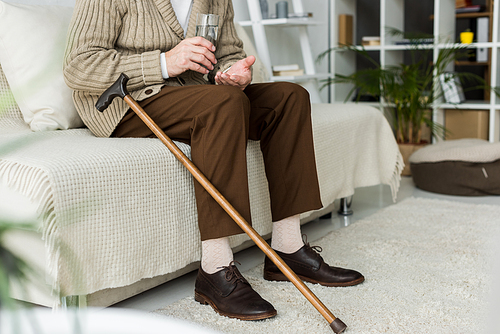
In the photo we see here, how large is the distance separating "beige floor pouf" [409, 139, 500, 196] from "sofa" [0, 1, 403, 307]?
3.35 feet

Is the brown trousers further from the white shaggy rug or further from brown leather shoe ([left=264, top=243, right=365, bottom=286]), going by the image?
the white shaggy rug

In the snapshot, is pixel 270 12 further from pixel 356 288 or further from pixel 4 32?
pixel 356 288

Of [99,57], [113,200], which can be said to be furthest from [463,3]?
[113,200]

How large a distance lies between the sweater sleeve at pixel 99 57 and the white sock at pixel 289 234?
1.73ft

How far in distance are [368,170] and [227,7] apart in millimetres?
970

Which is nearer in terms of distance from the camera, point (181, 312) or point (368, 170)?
point (181, 312)

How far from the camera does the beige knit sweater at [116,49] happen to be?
134cm

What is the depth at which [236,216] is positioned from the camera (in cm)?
119

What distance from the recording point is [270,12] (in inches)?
126

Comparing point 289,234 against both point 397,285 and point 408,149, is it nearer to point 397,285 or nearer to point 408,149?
→ point 397,285

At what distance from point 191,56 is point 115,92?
0.70 feet

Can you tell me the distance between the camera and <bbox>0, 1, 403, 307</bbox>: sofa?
1034 millimetres

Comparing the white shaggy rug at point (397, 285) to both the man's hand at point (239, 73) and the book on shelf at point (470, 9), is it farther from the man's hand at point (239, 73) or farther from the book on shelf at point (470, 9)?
the book on shelf at point (470, 9)

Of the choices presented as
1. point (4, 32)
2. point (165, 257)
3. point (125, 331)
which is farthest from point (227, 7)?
point (125, 331)
